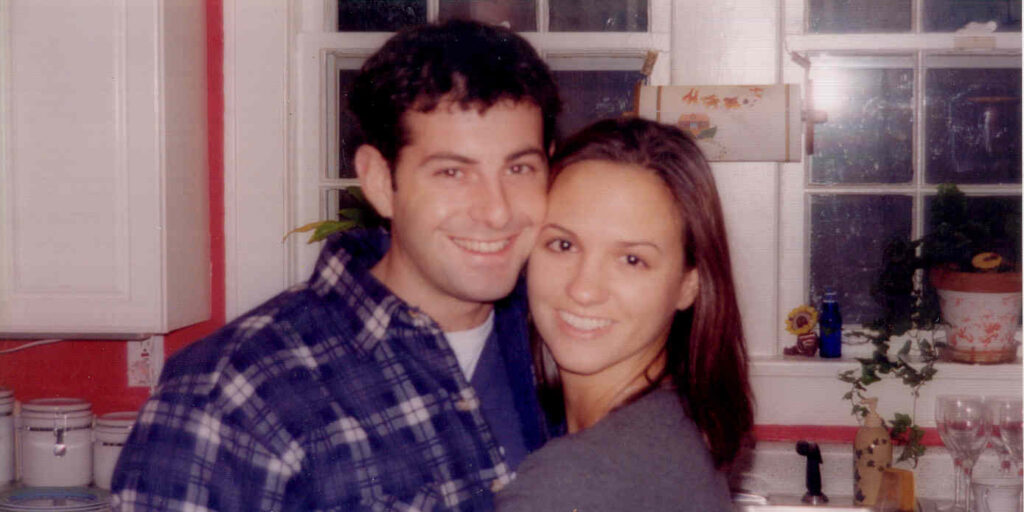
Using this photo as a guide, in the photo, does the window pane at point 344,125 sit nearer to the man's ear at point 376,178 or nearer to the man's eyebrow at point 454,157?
the man's ear at point 376,178

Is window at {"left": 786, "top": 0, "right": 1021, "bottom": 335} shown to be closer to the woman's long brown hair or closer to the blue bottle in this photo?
the blue bottle

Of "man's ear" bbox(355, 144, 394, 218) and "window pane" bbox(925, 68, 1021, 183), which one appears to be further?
"window pane" bbox(925, 68, 1021, 183)

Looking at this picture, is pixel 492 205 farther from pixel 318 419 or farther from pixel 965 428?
pixel 965 428

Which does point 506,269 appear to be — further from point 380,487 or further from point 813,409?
point 813,409

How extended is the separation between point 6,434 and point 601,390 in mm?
1680

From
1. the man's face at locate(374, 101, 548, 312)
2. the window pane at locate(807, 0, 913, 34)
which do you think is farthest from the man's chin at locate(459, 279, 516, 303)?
the window pane at locate(807, 0, 913, 34)

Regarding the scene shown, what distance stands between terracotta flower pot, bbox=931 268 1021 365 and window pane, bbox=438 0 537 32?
3.64 feet

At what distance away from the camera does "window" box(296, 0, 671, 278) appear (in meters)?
2.48

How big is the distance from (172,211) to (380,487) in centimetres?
123

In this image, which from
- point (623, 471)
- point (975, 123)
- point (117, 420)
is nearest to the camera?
point (623, 471)

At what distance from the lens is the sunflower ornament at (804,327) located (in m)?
2.43

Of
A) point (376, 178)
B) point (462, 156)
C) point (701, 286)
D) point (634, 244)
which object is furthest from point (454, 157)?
point (701, 286)

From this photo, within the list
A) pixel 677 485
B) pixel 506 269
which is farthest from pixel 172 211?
pixel 677 485

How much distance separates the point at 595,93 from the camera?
2.54 meters
